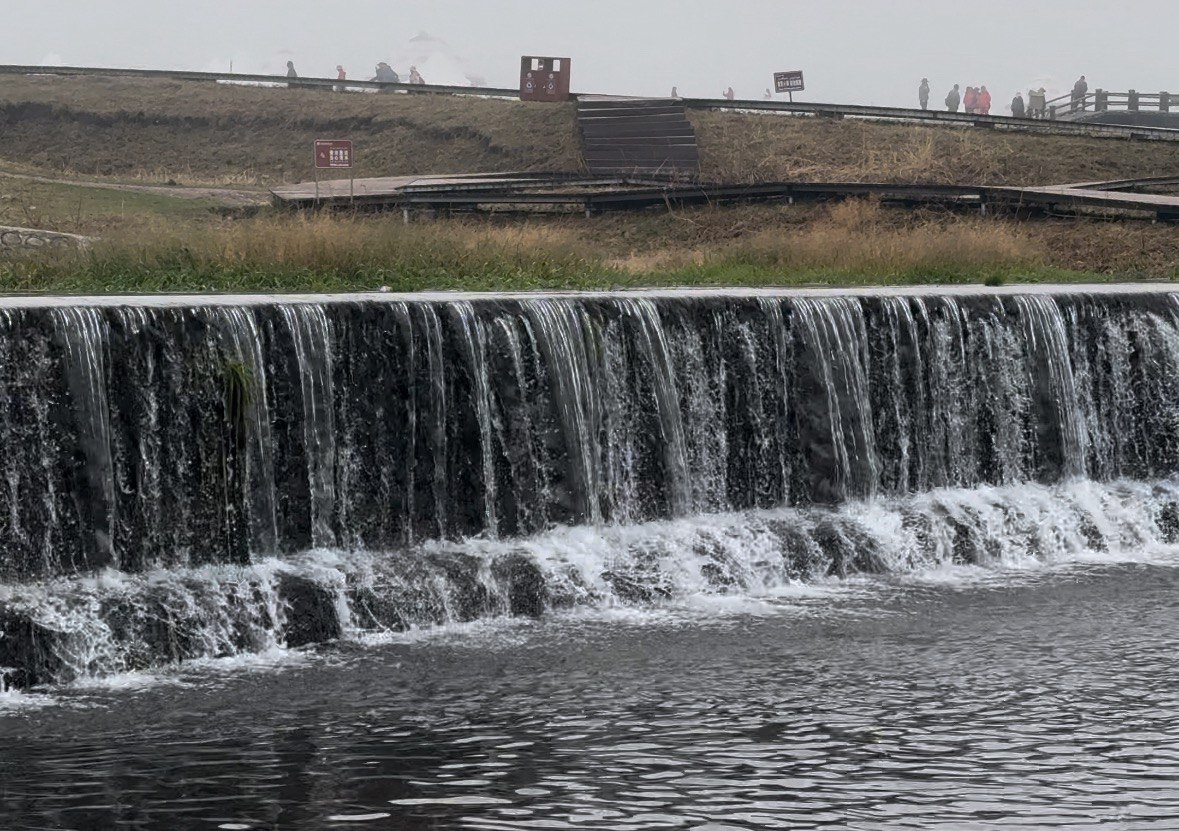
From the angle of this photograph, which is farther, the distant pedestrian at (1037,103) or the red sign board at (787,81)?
the distant pedestrian at (1037,103)

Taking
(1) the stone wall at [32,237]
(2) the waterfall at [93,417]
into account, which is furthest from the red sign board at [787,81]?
(2) the waterfall at [93,417]

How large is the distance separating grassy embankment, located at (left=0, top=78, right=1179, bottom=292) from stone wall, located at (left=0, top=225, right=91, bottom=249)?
576 mm

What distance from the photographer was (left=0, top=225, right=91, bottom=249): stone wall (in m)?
26.7

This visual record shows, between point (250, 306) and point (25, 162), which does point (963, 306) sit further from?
point (25, 162)

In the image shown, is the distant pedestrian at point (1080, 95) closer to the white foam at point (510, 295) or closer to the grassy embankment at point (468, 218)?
the grassy embankment at point (468, 218)

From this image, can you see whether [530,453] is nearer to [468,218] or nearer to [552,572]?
[552,572]

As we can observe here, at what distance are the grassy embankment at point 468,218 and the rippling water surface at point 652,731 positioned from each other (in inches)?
320

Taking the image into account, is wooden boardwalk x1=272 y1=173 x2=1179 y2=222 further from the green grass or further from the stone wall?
the stone wall

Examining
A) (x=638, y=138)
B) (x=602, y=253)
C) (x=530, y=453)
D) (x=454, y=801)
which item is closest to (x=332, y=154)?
(x=602, y=253)

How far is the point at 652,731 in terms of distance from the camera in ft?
38.4

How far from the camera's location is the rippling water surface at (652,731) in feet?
33.3

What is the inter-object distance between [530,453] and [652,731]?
619 centimetres

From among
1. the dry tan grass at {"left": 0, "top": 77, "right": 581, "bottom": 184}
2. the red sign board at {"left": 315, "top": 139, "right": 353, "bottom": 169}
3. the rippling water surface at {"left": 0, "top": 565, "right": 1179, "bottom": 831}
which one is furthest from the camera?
the dry tan grass at {"left": 0, "top": 77, "right": 581, "bottom": 184}

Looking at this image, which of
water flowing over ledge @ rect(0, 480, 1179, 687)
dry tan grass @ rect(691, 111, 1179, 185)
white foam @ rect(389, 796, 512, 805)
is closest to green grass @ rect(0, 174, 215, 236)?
dry tan grass @ rect(691, 111, 1179, 185)
